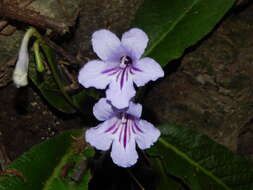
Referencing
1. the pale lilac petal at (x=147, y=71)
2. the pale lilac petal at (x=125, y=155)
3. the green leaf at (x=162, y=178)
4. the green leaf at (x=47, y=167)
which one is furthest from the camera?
the green leaf at (x=162, y=178)

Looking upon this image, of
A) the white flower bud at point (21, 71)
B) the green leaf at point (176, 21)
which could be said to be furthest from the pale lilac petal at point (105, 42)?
the green leaf at point (176, 21)

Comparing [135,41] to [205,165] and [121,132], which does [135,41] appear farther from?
[205,165]

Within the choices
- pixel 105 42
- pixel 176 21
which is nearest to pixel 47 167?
pixel 105 42

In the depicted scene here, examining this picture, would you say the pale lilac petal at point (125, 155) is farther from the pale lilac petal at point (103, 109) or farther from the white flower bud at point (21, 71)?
the white flower bud at point (21, 71)

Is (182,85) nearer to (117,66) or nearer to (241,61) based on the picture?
(241,61)

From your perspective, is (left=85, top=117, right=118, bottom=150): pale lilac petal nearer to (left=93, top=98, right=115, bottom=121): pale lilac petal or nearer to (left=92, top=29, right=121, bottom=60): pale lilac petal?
(left=93, top=98, right=115, bottom=121): pale lilac petal

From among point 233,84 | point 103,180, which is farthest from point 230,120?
point 103,180
